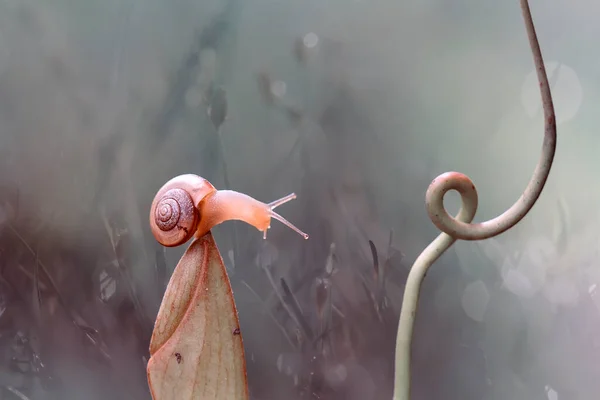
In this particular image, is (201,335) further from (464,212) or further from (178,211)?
(464,212)

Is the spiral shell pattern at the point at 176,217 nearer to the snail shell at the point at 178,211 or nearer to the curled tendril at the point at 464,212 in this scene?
the snail shell at the point at 178,211

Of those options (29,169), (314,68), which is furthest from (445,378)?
(29,169)

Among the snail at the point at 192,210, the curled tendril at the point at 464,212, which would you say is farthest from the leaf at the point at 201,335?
the curled tendril at the point at 464,212

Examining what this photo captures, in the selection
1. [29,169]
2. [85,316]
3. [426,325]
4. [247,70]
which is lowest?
[85,316]

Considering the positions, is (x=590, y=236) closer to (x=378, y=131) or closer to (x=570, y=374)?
(x=570, y=374)

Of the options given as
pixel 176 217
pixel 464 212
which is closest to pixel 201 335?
pixel 176 217

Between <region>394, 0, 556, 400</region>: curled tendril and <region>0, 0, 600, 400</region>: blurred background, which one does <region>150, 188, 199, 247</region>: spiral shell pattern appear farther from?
<region>0, 0, 600, 400</region>: blurred background
